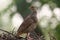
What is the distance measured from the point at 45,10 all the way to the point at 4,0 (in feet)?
4.31

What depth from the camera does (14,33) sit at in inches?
291

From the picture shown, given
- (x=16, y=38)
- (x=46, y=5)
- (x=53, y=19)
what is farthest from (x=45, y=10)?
(x=16, y=38)

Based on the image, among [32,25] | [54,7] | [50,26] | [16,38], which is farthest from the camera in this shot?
[54,7]

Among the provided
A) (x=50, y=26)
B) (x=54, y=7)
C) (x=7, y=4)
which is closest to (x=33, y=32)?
(x=50, y=26)

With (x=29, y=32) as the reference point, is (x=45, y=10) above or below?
above

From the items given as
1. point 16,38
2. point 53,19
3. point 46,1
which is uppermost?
point 46,1

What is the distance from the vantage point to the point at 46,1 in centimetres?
915

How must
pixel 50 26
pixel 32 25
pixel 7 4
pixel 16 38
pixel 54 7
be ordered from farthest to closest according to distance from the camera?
pixel 7 4, pixel 54 7, pixel 50 26, pixel 32 25, pixel 16 38

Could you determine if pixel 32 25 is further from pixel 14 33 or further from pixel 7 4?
pixel 7 4

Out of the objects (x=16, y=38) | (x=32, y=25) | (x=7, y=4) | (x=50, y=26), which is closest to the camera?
(x=16, y=38)

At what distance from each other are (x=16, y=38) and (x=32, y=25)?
1.89 ft

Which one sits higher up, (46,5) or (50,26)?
(46,5)

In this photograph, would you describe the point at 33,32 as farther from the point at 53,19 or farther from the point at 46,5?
the point at 46,5

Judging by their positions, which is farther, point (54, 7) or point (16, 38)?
point (54, 7)
